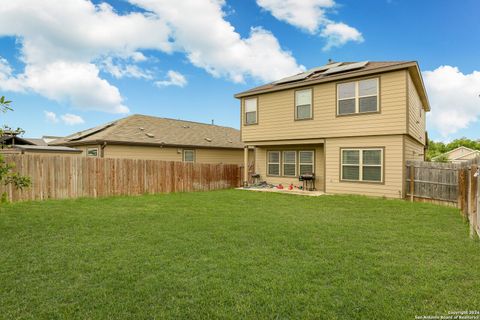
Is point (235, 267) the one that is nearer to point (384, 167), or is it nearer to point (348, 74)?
point (384, 167)

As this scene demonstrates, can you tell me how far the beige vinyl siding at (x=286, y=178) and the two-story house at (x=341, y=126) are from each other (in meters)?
0.05

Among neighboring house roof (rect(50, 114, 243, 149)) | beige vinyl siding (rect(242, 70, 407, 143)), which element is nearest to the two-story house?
beige vinyl siding (rect(242, 70, 407, 143))

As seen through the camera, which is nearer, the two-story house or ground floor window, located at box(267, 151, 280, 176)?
the two-story house

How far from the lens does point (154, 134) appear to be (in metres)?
17.4

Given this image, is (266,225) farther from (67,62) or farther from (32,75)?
(32,75)

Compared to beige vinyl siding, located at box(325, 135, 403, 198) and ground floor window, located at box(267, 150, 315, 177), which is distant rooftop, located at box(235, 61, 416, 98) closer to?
beige vinyl siding, located at box(325, 135, 403, 198)

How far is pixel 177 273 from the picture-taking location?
3445 mm

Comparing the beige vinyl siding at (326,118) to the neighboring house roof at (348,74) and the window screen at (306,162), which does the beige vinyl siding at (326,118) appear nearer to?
the neighboring house roof at (348,74)

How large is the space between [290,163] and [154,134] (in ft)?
28.8

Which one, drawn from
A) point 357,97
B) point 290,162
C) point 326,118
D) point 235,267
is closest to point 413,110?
point 357,97

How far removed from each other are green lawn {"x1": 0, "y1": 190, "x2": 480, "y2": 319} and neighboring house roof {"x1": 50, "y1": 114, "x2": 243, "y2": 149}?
362 inches

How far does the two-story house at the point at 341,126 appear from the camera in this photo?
10.4m

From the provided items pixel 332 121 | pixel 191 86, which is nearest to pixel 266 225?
pixel 332 121

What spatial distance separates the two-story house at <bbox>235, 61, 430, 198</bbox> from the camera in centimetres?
1038
